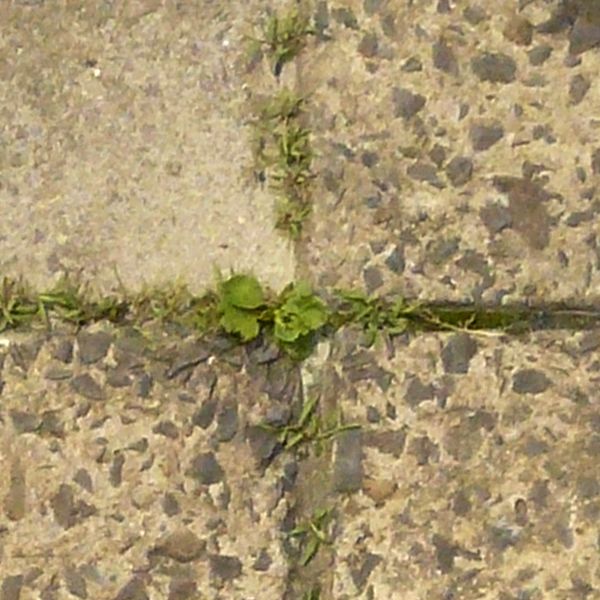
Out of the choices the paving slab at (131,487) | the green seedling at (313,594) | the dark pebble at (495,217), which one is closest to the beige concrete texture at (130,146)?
the paving slab at (131,487)

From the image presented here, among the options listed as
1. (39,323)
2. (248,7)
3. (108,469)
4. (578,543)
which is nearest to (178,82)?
(248,7)

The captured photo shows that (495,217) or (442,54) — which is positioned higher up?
(442,54)

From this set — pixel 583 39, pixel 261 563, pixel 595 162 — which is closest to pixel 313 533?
pixel 261 563

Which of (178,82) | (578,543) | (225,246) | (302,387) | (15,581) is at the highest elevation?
(178,82)

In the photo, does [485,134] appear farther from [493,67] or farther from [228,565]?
[228,565]

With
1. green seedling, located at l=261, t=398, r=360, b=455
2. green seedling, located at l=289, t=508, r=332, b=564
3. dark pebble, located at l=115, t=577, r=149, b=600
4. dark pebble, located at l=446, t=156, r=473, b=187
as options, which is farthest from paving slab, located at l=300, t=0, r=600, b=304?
dark pebble, located at l=115, t=577, r=149, b=600

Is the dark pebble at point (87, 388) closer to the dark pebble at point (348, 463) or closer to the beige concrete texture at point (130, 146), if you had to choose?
the beige concrete texture at point (130, 146)

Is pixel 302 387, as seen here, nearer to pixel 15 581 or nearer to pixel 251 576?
pixel 251 576
